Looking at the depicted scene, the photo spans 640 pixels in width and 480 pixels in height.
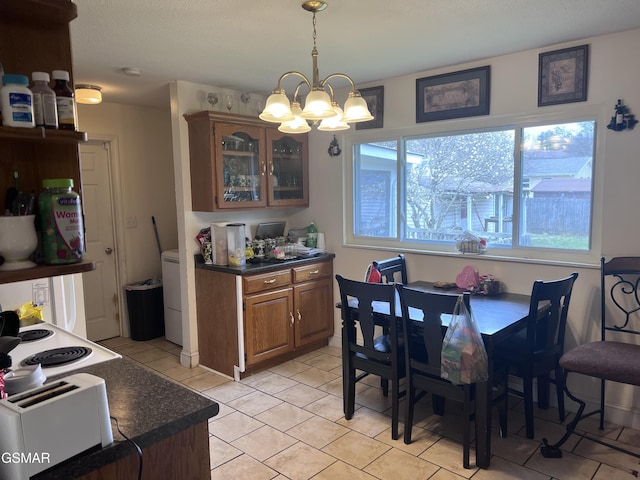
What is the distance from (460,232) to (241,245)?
1722 mm

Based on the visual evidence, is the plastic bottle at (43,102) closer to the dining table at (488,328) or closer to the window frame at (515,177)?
the dining table at (488,328)

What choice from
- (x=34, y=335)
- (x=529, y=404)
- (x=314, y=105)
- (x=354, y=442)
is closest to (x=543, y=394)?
(x=529, y=404)

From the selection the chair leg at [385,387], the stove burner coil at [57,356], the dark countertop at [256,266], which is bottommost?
the chair leg at [385,387]

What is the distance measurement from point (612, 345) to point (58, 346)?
2.81 m

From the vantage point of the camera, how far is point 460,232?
3.54 m

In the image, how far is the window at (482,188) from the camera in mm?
2994

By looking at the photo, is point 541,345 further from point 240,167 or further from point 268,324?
point 240,167

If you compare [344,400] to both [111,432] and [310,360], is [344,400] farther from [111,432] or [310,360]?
[111,432]

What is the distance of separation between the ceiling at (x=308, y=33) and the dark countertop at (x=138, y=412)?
1.70m

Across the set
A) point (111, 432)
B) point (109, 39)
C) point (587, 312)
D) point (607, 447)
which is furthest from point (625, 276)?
point (109, 39)

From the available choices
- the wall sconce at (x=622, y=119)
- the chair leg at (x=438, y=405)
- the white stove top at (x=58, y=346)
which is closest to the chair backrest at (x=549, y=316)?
the chair leg at (x=438, y=405)

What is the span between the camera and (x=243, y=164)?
3.91m

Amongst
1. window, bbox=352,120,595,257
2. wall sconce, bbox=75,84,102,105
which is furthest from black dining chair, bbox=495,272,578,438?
wall sconce, bbox=75,84,102,105

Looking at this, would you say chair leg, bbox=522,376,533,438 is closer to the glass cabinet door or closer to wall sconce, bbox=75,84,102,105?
the glass cabinet door
